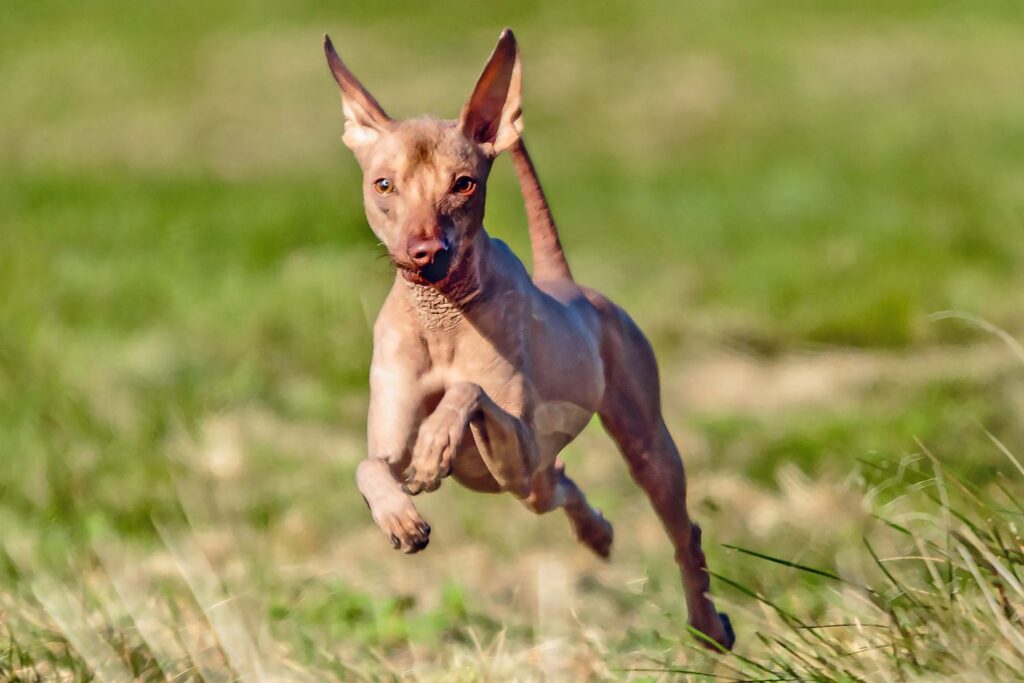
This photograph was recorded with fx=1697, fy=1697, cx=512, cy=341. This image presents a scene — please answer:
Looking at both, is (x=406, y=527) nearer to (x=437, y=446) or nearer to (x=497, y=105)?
(x=437, y=446)

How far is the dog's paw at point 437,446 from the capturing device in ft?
10.6

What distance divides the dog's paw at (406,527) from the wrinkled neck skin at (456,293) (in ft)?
1.40

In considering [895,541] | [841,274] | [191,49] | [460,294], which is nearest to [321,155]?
[191,49]

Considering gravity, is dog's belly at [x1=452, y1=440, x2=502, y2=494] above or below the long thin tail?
below

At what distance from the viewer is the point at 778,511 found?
23.5 ft

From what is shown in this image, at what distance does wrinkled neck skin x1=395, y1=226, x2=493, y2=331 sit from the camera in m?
3.39

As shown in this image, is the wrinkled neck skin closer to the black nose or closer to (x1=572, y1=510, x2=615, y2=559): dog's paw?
the black nose

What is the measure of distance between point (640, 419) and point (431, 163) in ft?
Answer: 3.25

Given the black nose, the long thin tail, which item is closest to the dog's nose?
the black nose

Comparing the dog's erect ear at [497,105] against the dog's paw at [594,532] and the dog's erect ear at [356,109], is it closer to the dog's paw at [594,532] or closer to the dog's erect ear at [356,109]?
the dog's erect ear at [356,109]

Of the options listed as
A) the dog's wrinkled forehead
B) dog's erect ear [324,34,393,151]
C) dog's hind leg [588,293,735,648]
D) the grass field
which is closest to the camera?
the dog's wrinkled forehead

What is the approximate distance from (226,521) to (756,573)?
2.47 meters

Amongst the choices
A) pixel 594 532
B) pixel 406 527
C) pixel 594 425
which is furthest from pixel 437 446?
pixel 594 425

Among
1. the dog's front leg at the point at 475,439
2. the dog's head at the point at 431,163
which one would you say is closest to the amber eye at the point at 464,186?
the dog's head at the point at 431,163
